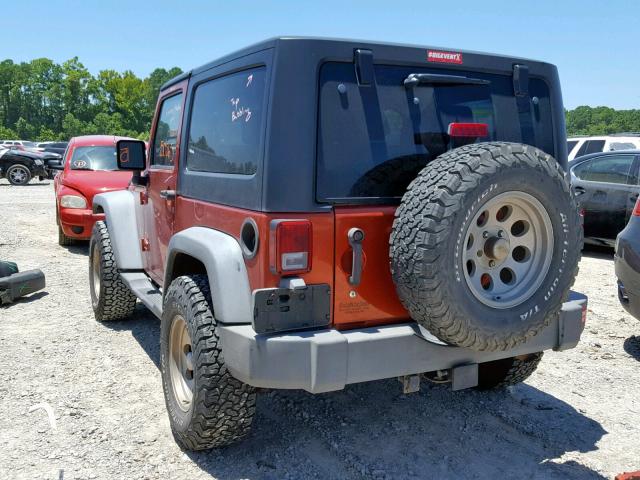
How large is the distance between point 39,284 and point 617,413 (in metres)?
5.41

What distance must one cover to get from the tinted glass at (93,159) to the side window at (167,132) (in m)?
4.89

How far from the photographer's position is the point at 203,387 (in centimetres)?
278

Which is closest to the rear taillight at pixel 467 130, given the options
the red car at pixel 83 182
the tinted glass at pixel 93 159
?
the red car at pixel 83 182


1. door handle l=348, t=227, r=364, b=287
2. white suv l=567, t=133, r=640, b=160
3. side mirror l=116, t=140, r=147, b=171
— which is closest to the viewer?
door handle l=348, t=227, r=364, b=287

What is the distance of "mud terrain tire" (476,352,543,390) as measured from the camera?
371 centimetres

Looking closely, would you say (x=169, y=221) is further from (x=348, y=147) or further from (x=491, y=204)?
(x=491, y=204)

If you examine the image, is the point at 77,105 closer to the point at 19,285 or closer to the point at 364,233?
the point at 19,285

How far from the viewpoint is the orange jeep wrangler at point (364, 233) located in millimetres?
2471

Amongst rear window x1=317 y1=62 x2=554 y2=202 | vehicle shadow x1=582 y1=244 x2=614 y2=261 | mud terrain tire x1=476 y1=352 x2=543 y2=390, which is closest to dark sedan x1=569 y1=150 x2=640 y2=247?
vehicle shadow x1=582 y1=244 x2=614 y2=261

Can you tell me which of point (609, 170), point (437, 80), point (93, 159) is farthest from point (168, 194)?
point (609, 170)

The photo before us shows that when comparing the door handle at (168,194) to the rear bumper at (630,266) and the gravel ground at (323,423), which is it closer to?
the gravel ground at (323,423)

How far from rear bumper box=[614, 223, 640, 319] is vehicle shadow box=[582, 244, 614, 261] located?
426 centimetres

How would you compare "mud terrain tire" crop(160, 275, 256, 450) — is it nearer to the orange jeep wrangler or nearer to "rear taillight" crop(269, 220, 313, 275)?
the orange jeep wrangler

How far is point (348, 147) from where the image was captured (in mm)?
2672
